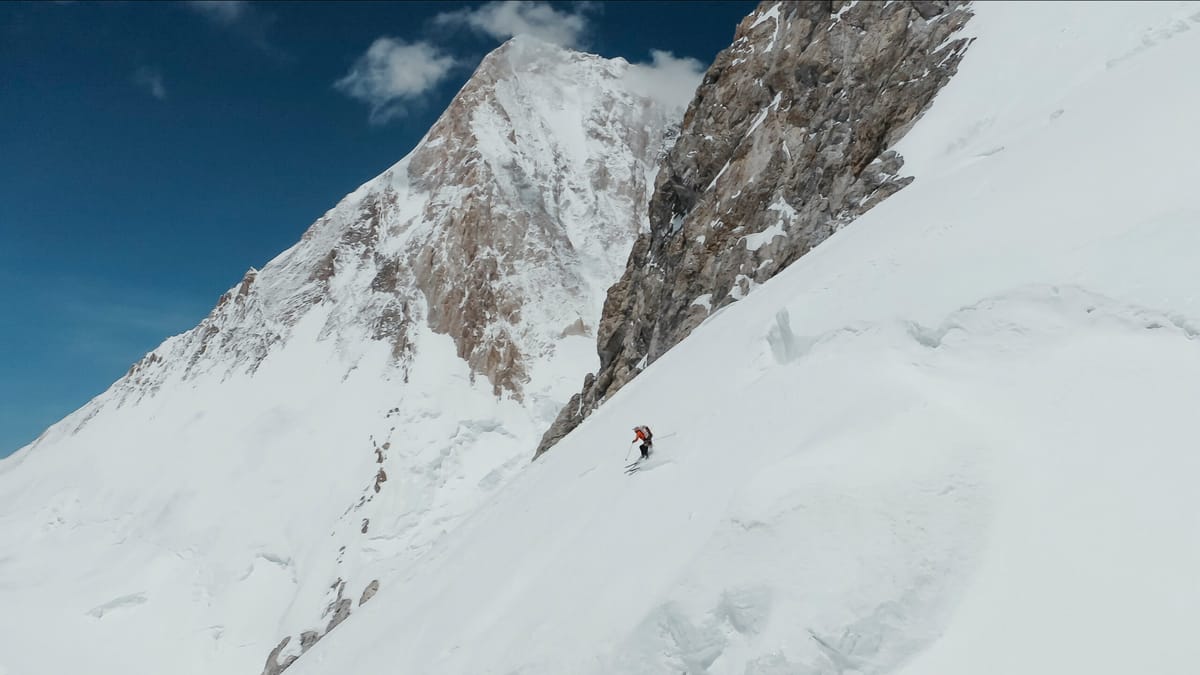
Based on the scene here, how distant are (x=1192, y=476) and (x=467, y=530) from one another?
1380 centimetres

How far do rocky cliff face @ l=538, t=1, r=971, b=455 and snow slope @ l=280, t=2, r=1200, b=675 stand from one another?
10.1m

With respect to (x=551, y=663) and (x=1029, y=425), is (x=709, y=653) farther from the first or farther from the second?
(x=1029, y=425)

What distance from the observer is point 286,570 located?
40.3m

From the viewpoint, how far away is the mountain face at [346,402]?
3950 centimetres

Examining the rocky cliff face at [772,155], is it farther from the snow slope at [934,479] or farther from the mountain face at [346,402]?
→ the mountain face at [346,402]

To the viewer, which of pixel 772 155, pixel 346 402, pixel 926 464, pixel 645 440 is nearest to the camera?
pixel 926 464

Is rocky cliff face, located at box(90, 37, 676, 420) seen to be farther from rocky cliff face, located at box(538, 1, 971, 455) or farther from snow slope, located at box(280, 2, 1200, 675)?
snow slope, located at box(280, 2, 1200, 675)

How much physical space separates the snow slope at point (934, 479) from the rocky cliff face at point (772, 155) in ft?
33.0

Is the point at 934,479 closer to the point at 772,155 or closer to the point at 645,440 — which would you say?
the point at 645,440

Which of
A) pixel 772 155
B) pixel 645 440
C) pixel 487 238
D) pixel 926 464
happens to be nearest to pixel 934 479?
pixel 926 464

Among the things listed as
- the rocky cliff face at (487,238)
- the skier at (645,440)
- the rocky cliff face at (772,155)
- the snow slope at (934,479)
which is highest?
the rocky cliff face at (487,238)

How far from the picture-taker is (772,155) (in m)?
26.7

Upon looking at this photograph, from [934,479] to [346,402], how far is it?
47800 millimetres

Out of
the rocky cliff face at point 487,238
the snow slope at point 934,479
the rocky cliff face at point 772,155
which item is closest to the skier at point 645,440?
the snow slope at point 934,479
